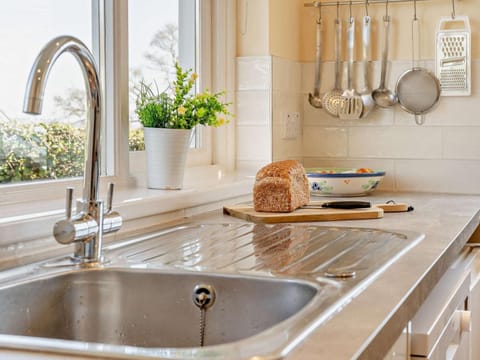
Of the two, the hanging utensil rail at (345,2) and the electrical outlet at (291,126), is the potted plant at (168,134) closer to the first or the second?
the electrical outlet at (291,126)

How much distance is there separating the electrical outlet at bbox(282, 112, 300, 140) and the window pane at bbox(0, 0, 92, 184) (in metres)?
0.95

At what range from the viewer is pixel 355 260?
1.46 meters

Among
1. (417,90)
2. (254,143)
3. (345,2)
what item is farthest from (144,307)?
(345,2)

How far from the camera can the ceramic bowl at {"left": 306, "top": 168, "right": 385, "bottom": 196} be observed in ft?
8.28

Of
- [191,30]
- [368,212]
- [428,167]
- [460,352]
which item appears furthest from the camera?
[428,167]

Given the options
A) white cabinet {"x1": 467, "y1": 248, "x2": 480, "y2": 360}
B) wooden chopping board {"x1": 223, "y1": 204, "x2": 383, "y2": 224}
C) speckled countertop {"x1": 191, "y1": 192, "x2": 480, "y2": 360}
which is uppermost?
wooden chopping board {"x1": 223, "y1": 204, "x2": 383, "y2": 224}

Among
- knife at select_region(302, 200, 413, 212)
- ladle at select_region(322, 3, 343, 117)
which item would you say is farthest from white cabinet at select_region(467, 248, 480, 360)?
ladle at select_region(322, 3, 343, 117)

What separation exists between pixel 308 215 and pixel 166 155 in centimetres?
40

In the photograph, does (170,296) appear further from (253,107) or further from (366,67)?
(366,67)

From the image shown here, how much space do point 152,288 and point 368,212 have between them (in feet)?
2.88

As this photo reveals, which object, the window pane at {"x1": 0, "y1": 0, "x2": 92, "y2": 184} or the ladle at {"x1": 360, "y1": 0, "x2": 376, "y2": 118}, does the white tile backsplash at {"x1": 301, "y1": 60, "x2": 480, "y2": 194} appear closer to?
the ladle at {"x1": 360, "y1": 0, "x2": 376, "y2": 118}

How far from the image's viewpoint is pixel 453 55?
270 cm

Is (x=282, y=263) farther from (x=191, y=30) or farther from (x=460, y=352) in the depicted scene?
(x=191, y=30)

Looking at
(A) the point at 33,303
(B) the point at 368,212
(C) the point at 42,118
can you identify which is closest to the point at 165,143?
(C) the point at 42,118
